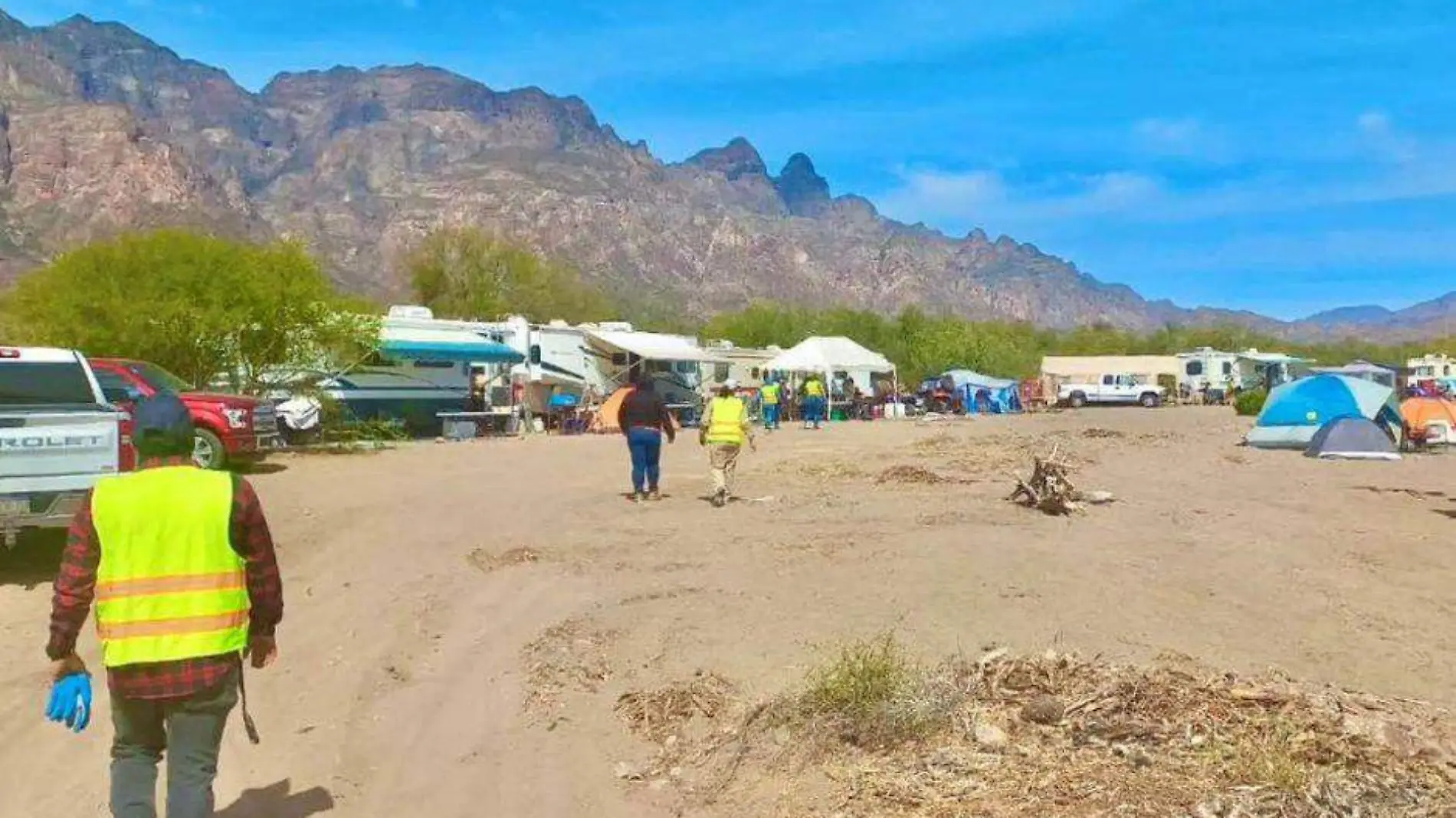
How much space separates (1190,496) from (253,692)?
42.0ft

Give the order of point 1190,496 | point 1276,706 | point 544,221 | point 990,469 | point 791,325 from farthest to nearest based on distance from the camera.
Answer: point 544,221 → point 791,325 → point 990,469 → point 1190,496 → point 1276,706

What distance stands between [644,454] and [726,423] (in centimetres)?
112

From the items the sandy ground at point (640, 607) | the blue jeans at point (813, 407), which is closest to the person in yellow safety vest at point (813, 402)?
the blue jeans at point (813, 407)

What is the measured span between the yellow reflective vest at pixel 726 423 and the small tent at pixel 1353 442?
13.8 m

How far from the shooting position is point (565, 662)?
6.89 m

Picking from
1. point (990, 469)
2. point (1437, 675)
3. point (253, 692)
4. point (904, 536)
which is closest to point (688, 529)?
point (904, 536)

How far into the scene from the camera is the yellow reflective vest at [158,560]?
3.69 meters

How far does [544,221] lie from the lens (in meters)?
186

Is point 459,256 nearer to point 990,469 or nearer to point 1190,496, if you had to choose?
point 990,469

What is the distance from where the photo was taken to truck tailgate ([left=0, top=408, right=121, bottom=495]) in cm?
866

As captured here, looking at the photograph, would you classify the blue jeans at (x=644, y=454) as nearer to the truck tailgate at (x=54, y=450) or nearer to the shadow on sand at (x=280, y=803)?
the truck tailgate at (x=54, y=450)

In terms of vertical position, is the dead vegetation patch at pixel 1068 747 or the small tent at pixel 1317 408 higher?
the small tent at pixel 1317 408

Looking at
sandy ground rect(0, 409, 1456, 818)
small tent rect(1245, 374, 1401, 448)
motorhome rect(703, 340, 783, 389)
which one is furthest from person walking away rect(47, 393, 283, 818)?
motorhome rect(703, 340, 783, 389)

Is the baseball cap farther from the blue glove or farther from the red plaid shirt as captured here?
the blue glove
